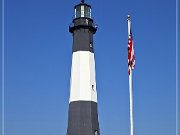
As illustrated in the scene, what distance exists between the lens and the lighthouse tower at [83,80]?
25.9 metres

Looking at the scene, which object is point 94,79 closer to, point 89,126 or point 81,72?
point 81,72

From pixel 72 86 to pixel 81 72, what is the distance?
120 centimetres

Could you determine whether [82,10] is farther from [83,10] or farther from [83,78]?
[83,78]

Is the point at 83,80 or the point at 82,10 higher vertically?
the point at 82,10

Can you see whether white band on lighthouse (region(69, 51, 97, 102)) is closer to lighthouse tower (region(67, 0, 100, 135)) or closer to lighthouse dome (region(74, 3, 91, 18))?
lighthouse tower (region(67, 0, 100, 135))

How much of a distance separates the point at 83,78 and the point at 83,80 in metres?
0.14

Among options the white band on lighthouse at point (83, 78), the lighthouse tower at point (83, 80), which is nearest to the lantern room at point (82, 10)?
the lighthouse tower at point (83, 80)

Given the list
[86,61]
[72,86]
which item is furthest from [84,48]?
[72,86]

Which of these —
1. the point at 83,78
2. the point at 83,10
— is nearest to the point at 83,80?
the point at 83,78

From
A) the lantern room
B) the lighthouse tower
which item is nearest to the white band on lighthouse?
the lighthouse tower

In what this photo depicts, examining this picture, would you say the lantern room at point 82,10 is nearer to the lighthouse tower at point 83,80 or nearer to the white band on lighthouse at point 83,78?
the lighthouse tower at point 83,80

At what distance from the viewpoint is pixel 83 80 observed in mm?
26562

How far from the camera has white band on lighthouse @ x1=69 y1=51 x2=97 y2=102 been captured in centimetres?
2633

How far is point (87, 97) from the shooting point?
26.2m
